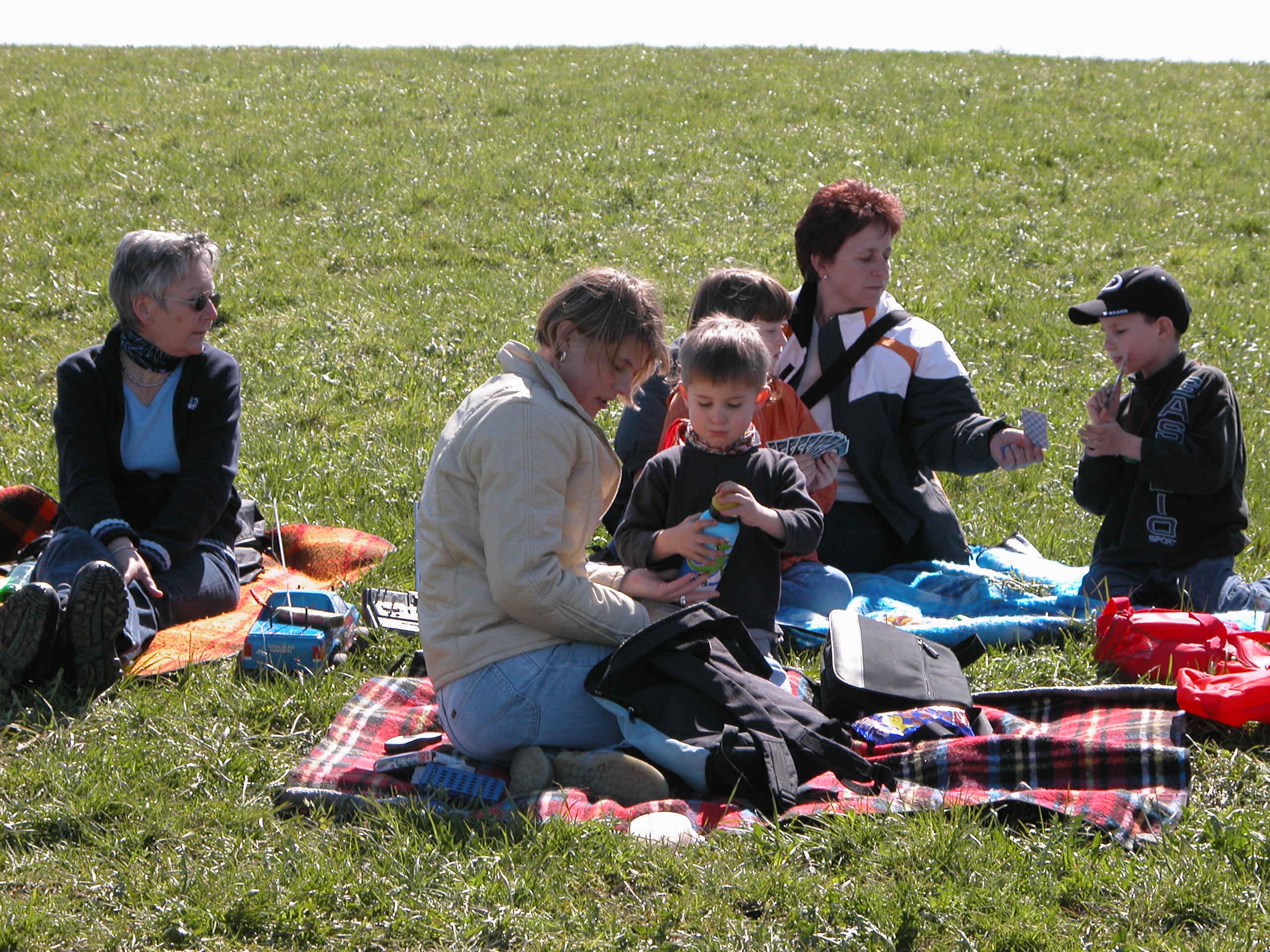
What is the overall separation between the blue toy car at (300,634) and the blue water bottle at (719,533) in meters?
1.42

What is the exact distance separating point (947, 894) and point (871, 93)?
15988mm

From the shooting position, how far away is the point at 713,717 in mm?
3664

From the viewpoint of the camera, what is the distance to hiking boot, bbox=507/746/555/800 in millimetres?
3510

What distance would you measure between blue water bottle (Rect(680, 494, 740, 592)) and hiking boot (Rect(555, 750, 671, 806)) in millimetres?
687

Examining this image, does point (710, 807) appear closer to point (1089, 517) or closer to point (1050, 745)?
point (1050, 745)

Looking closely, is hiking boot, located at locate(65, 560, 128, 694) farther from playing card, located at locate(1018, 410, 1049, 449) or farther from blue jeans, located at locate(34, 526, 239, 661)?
playing card, located at locate(1018, 410, 1049, 449)

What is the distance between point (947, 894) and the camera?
2.98 m

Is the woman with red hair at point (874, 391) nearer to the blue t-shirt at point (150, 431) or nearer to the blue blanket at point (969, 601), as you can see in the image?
the blue blanket at point (969, 601)

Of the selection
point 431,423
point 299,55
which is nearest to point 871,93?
point 299,55

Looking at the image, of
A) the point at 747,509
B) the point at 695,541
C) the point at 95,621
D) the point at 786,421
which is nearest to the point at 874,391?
the point at 786,421

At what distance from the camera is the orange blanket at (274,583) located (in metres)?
4.62

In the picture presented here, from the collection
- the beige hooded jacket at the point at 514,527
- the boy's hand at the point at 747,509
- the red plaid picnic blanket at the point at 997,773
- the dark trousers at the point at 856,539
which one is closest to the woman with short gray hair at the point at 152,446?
the red plaid picnic blanket at the point at 997,773

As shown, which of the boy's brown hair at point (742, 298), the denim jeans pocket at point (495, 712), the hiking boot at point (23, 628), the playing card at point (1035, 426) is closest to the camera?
the denim jeans pocket at point (495, 712)

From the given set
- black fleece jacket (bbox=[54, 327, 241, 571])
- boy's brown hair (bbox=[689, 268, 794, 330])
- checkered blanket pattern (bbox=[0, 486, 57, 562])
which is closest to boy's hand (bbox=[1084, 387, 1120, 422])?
boy's brown hair (bbox=[689, 268, 794, 330])
